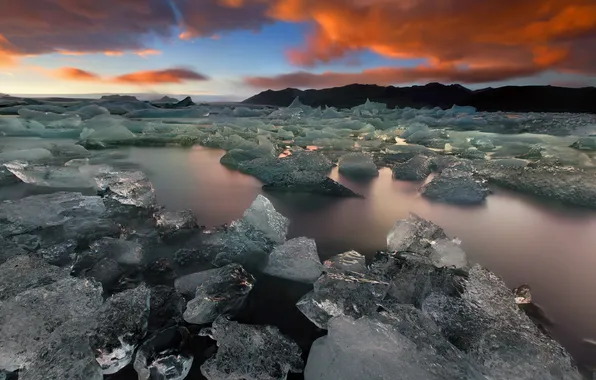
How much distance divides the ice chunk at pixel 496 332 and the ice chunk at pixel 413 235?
318 mm

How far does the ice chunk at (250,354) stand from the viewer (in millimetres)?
755

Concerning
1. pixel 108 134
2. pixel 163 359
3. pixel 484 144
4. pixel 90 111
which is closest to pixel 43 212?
pixel 163 359

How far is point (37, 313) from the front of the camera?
0.85 m

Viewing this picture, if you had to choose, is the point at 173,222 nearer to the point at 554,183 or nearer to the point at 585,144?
the point at 554,183

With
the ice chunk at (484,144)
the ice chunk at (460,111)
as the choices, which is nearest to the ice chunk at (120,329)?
the ice chunk at (484,144)

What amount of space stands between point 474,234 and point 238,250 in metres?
1.28

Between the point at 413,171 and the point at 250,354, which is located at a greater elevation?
the point at 250,354

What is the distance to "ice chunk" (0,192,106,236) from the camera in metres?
1.55

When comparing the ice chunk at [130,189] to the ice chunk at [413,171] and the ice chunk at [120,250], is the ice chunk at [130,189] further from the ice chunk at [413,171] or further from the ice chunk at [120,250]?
the ice chunk at [413,171]

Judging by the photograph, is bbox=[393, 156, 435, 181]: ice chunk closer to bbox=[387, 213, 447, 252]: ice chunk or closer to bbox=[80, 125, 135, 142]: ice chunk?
bbox=[387, 213, 447, 252]: ice chunk

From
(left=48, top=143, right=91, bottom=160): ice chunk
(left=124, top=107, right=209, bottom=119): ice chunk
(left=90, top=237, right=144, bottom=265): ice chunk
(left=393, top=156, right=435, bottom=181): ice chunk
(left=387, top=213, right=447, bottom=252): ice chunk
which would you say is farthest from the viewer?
(left=124, top=107, right=209, bottom=119): ice chunk

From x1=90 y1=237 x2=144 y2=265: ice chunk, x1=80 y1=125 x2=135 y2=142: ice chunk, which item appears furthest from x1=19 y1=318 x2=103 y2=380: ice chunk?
x1=80 y1=125 x2=135 y2=142: ice chunk

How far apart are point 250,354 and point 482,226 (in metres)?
1.63

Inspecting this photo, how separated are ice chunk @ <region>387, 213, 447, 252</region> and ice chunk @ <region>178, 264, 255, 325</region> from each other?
27.9 inches
